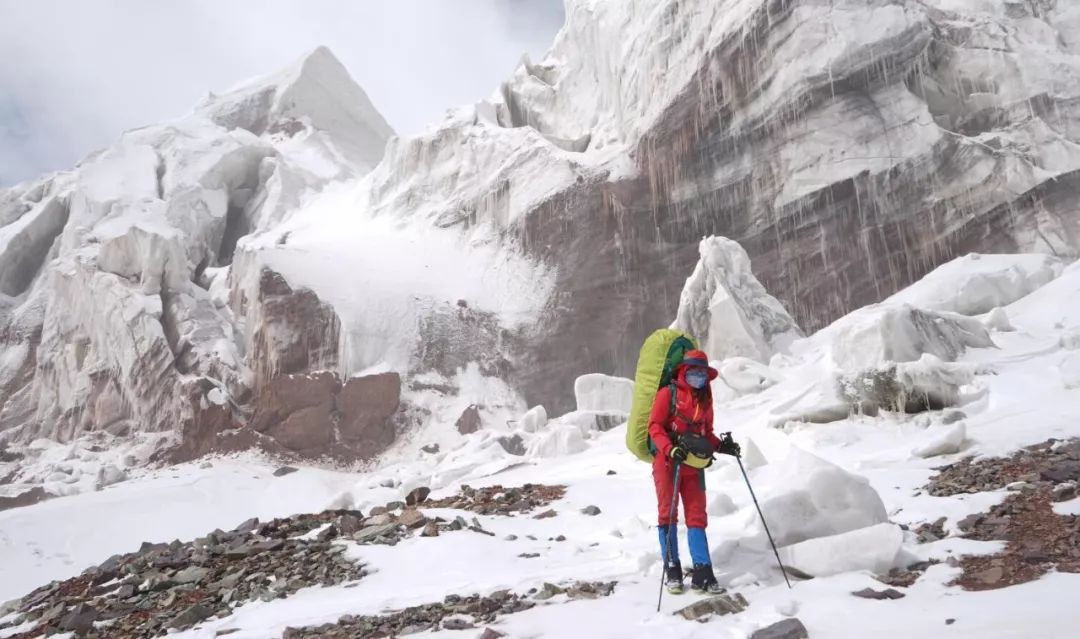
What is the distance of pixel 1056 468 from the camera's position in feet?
20.0

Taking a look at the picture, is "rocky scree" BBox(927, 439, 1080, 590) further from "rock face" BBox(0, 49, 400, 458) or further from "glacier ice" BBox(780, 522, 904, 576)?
"rock face" BBox(0, 49, 400, 458)

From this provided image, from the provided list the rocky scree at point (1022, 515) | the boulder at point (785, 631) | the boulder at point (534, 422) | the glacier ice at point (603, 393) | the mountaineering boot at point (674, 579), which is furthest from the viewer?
the boulder at point (534, 422)

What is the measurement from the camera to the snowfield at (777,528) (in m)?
4.06

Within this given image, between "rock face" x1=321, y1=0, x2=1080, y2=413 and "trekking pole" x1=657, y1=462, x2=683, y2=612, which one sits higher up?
"rock face" x1=321, y1=0, x2=1080, y2=413

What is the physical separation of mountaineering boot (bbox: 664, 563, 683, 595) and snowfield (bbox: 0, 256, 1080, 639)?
0.39 ft

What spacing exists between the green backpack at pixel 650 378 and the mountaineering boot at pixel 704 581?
0.99 metres

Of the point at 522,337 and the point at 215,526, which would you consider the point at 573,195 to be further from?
the point at 215,526

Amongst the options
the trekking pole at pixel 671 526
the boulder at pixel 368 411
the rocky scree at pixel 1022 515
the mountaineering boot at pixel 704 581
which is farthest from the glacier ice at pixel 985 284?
the boulder at pixel 368 411

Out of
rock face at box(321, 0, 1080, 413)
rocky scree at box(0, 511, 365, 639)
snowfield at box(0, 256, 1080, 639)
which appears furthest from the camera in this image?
rock face at box(321, 0, 1080, 413)

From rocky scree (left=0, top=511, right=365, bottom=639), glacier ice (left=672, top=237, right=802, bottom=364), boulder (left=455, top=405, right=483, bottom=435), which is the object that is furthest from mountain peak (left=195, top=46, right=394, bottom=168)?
rocky scree (left=0, top=511, right=365, bottom=639)

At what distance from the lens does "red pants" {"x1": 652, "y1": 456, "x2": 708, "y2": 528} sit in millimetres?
5133

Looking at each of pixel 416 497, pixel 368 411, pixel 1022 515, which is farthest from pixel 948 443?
pixel 368 411

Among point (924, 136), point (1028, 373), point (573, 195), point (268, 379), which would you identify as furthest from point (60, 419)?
point (924, 136)

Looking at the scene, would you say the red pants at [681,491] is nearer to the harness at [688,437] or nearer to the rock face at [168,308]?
the harness at [688,437]
